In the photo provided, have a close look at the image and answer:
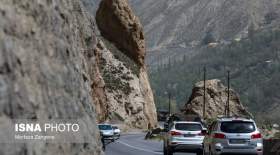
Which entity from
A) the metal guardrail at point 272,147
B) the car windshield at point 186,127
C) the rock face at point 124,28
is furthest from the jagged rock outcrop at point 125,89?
the metal guardrail at point 272,147

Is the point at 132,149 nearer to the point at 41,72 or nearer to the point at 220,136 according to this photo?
the point at 220,136

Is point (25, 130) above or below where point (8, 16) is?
below

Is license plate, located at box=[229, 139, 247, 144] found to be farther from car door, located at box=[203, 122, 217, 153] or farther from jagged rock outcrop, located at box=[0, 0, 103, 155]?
jagged rock outcrop, located at box=[0, 0, 103, 155]

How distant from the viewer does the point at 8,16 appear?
7559 mm

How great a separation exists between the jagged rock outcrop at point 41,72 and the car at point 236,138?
1336cm

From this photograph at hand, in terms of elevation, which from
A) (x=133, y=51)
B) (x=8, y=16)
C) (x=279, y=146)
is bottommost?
(x=279, y=146)

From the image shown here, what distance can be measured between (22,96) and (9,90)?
33 centimetres

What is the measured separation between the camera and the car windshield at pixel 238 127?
2333 centimetres

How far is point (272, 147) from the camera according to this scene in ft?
87.9

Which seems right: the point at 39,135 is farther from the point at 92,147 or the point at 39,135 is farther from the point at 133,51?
the point at 133,51

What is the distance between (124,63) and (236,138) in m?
84.3

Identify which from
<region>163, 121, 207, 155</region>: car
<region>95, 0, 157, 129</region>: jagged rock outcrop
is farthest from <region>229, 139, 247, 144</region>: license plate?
<region>95, 0, 157, 129</region>: jagged rock outcrop

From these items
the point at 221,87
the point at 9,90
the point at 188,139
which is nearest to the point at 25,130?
the point at 9,90

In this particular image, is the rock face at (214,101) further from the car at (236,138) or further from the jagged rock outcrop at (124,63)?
the car at (236,138)
